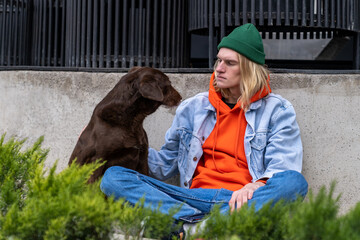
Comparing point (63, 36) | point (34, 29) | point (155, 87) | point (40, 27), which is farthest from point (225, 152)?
point (34, 29)

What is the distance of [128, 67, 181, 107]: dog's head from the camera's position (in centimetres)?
347

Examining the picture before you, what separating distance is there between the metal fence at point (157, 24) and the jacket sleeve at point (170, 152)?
859mm

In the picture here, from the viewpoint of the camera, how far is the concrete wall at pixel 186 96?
13.8 feet

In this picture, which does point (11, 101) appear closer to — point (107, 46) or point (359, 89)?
point (107, 46)

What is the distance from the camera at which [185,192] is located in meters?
3.56

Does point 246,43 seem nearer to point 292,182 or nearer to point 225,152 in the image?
point 225,152

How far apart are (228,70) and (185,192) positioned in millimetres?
946

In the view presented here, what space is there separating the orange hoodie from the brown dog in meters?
0.43

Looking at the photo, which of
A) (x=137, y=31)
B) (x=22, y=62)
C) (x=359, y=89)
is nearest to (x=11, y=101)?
(x=22, y=62)

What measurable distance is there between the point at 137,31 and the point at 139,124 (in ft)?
5.31

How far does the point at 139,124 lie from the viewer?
3.62 metres

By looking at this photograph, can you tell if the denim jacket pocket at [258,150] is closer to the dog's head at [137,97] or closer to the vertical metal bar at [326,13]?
the dog's head at [137,97]

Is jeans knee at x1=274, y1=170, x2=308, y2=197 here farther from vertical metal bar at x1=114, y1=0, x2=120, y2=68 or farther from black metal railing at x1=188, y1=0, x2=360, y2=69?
vertical metal bar at x1=114, y1=0, x2=120, y2=68

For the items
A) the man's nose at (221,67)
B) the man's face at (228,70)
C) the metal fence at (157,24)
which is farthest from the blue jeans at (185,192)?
the metal fence at (157,24)
